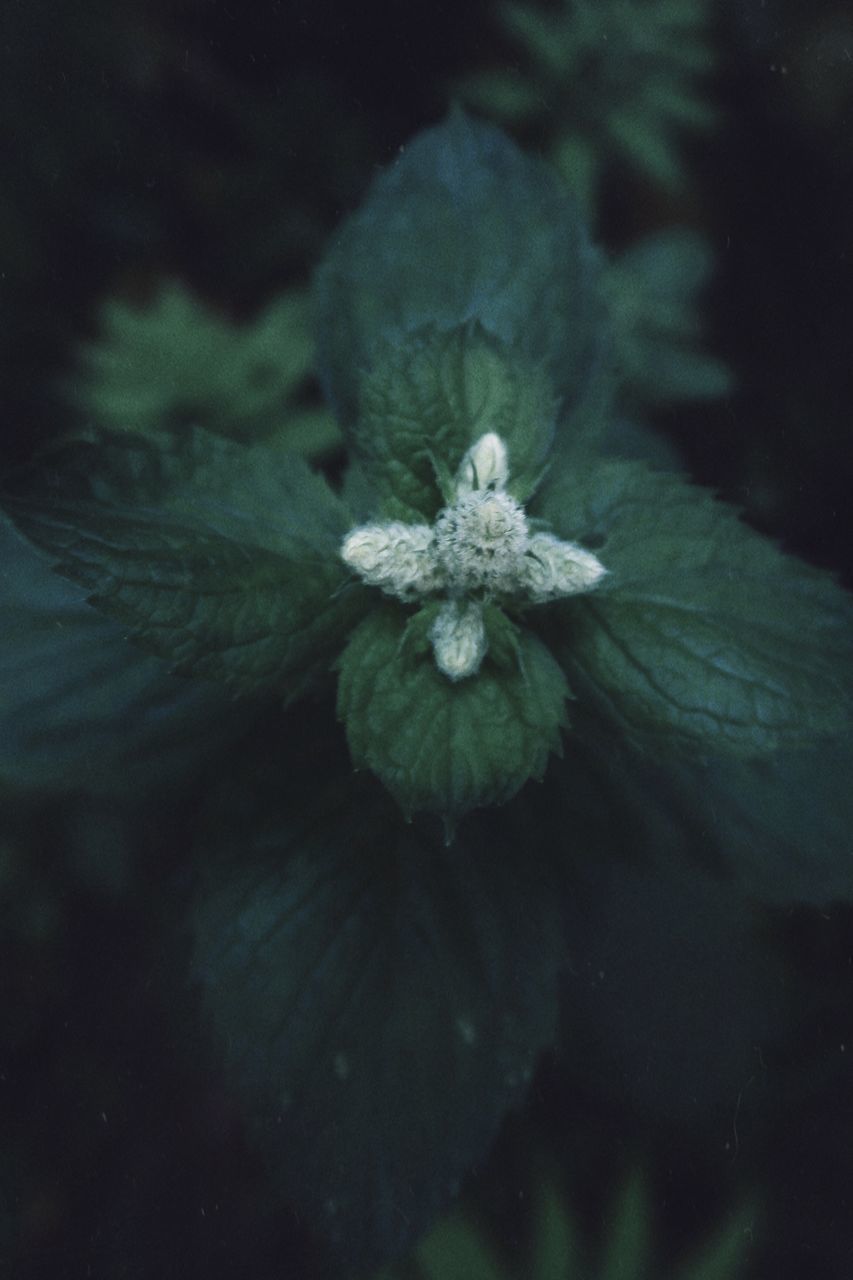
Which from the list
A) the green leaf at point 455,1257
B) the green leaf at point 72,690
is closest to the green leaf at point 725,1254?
the green leaf at point 455,1257

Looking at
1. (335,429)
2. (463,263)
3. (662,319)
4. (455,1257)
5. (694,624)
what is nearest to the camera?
(694,624)

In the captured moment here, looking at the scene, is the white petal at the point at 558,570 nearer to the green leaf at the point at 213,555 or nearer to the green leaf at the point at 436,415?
the green leaf at the point at 436,415

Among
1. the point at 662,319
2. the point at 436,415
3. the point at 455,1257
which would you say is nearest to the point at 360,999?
the point at 436,415

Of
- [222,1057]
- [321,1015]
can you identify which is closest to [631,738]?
[321,1015]

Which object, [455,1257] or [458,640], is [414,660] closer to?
[458,640]

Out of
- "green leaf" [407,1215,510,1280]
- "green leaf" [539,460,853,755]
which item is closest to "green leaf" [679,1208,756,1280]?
"green leaf" [407,1215,510,1280]

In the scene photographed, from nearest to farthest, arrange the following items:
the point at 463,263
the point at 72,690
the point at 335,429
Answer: the point at 72,690, the point at 463,263, the point at 335,429

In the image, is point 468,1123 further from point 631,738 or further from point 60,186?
point 60,186
